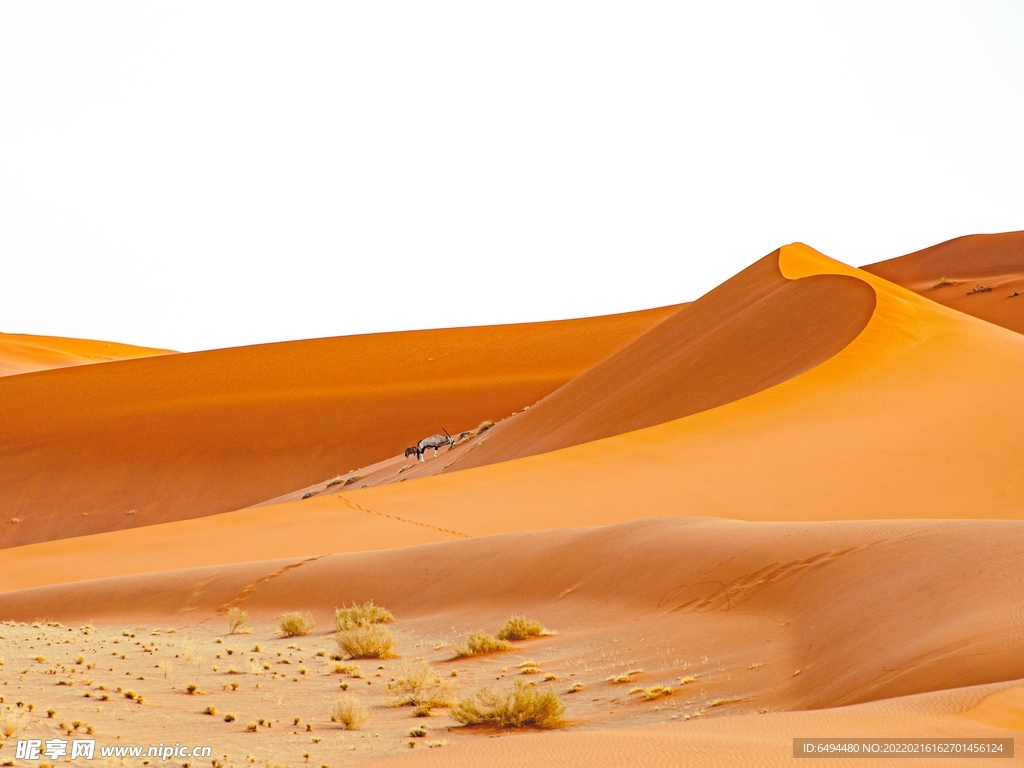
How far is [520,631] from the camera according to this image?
1127cm

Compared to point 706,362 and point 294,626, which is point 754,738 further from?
point 706,362

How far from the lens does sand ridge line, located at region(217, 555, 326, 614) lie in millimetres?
14398

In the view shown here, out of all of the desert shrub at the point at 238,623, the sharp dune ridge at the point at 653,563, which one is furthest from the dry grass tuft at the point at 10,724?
the desert shrub at the point at 238,623

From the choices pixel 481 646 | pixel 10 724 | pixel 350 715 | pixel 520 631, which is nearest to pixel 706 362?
pixel 520 631

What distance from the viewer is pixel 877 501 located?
1552cm

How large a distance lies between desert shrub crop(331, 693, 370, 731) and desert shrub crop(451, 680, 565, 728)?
69 centimetres

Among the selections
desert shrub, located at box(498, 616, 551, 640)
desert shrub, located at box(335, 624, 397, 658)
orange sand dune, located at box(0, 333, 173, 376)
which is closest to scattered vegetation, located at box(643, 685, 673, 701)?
desert shrub, located at box(498, 616, 551, 640)

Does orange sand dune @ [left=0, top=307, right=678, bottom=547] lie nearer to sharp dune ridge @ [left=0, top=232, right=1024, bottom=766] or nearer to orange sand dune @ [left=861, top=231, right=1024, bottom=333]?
sharp dune ridge @ [left=0, top=232, right=1024, bottom=766]

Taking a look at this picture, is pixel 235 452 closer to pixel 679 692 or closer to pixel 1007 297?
pixel 1007 297

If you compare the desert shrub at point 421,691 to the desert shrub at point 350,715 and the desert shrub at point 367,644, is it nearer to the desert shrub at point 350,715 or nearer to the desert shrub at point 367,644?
the desert shrub at point 350,715

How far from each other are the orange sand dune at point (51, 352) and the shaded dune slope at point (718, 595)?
73.7 m

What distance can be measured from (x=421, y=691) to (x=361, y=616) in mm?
4242

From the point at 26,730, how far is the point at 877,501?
12.2m

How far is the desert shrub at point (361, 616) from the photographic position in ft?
40.5
